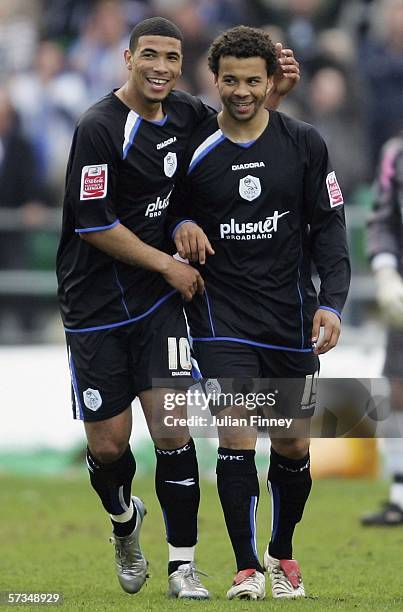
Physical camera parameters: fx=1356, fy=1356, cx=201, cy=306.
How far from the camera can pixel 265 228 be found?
6.20 meters

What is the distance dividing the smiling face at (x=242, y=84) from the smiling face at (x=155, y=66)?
222 mm

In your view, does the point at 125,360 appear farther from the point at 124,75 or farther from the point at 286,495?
the point at 124,75

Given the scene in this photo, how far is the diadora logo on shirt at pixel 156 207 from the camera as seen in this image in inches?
249

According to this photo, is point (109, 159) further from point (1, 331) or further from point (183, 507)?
point (1, 331)

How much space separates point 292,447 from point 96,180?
1544 millimetres

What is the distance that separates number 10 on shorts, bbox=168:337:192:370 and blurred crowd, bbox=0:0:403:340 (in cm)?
706

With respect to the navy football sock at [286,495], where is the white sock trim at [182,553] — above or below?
below

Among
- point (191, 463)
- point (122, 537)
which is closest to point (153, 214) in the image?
point (191, 463)

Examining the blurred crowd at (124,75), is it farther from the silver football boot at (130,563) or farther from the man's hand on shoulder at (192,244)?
the man's hand on shoulder at (192,244)

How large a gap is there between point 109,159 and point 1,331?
7.39m

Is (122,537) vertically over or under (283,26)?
under

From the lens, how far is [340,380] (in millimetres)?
10906

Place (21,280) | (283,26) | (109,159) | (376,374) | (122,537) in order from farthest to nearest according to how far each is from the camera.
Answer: (283,26)
(21,280)
(376,374)
(122,537)
(109,159)

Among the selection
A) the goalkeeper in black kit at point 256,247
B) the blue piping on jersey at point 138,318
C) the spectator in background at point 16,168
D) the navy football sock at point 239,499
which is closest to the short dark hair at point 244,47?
the goalkeeper in black kit at point 256,247
